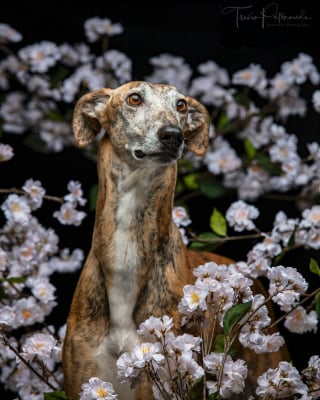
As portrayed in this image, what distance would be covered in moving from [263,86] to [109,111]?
49.5 inches

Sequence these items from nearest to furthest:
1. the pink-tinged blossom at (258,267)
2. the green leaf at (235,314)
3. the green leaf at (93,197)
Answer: the green leaf at (235,314) → the pink-tinged blossom at (258,267) → the green leaf at (93,197)

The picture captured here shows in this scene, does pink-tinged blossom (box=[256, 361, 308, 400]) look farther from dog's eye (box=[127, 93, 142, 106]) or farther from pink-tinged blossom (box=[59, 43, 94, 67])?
pink-tinged blossom (box=[59, 43, 94, 67])

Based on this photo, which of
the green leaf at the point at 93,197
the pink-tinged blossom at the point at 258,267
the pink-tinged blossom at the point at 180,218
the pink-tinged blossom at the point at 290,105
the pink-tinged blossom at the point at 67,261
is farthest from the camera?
the pink-tinged blossom at the point at 290,105

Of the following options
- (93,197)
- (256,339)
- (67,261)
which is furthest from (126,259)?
(93,197)

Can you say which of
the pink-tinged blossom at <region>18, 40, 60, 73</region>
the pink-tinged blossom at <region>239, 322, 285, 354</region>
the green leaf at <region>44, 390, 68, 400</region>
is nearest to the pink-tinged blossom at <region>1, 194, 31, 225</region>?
the green leaf at <region>44, 390, 68, 400</region>

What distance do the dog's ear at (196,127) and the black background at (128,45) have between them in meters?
0.91

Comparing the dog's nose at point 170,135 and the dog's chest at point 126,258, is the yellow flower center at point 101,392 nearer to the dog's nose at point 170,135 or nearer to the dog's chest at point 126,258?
the dog's chest at point 126,258

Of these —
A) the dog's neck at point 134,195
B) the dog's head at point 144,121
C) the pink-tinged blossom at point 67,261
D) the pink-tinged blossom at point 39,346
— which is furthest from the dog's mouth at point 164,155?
the pink-tinged blossom at point 67,261

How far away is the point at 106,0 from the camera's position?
3434 mm

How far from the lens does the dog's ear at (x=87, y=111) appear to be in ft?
7.84

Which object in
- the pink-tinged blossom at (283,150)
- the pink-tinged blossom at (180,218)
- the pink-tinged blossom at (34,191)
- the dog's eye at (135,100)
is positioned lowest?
the pink-tinged blossom at (180,218)

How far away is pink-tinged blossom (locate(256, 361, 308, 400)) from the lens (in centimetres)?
213

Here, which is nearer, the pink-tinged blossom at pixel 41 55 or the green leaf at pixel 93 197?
the green leaf at pixel 93 197

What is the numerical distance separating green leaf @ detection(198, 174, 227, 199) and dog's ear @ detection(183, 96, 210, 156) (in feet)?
2.84
